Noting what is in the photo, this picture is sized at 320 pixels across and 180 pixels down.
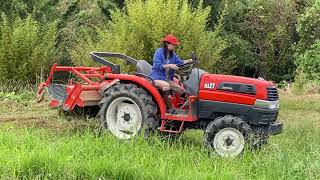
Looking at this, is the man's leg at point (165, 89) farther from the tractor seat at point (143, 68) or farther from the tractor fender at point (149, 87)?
the tractor seat at point (143, 68)

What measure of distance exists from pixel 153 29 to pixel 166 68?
4.69m

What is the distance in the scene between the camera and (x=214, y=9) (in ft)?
56.3

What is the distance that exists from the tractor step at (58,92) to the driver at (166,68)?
130 centimetres

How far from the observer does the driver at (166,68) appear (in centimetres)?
761

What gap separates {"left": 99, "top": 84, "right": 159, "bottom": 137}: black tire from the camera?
7.46 metres

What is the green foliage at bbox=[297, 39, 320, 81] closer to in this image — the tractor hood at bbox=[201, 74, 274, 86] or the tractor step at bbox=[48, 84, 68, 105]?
the tractor hood at bbox=[201, 74, 274, 86]

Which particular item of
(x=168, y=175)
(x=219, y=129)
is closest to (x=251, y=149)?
(x=219, y=129)

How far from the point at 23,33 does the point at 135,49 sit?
2.54m

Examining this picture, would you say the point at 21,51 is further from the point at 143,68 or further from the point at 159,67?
the point at 159,67

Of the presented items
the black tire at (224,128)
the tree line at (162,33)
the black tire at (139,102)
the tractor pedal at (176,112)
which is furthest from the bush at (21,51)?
the black tire at (224,128)

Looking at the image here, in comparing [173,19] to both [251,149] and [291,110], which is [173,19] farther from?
[251,149]

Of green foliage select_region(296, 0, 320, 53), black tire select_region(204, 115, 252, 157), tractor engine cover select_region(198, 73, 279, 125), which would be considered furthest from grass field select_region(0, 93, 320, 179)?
green foliage select_region(296, 0, 320, 53)

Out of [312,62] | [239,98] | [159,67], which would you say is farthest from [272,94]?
[312,62]

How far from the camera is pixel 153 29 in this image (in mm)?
12281
